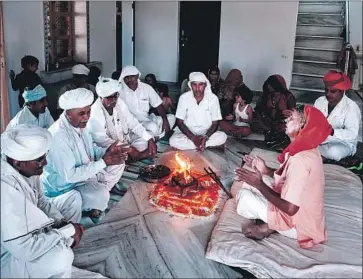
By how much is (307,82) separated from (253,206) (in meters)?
5.37

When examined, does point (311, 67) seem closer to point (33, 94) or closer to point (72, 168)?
point (33, 94)

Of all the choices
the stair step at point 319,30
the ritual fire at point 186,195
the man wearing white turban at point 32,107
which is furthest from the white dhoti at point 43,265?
the stair step at point 319,30

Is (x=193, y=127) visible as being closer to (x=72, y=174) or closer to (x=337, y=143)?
(x=337, y=143)

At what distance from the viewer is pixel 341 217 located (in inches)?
128

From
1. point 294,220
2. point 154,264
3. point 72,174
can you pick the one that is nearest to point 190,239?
point 154,264

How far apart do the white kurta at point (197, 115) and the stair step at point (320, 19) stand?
434 cm

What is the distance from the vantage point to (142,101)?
5.15 metres

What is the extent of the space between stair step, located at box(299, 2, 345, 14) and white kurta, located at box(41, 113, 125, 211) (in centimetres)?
675

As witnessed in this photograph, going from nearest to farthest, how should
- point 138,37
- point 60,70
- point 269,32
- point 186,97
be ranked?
1. point 186,97
2. point 60,70
3. point 269,32
4. point 138,37

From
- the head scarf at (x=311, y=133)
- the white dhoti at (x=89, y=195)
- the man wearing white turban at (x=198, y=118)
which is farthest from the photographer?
the man wearing white turban at (x=198, y=118)

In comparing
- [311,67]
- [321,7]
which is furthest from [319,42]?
[321,7]

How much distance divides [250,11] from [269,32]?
0.54 meters

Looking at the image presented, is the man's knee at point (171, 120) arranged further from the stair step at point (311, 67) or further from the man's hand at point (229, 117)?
the stair step at point (311, 67)

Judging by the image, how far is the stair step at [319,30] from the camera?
7.95 m
